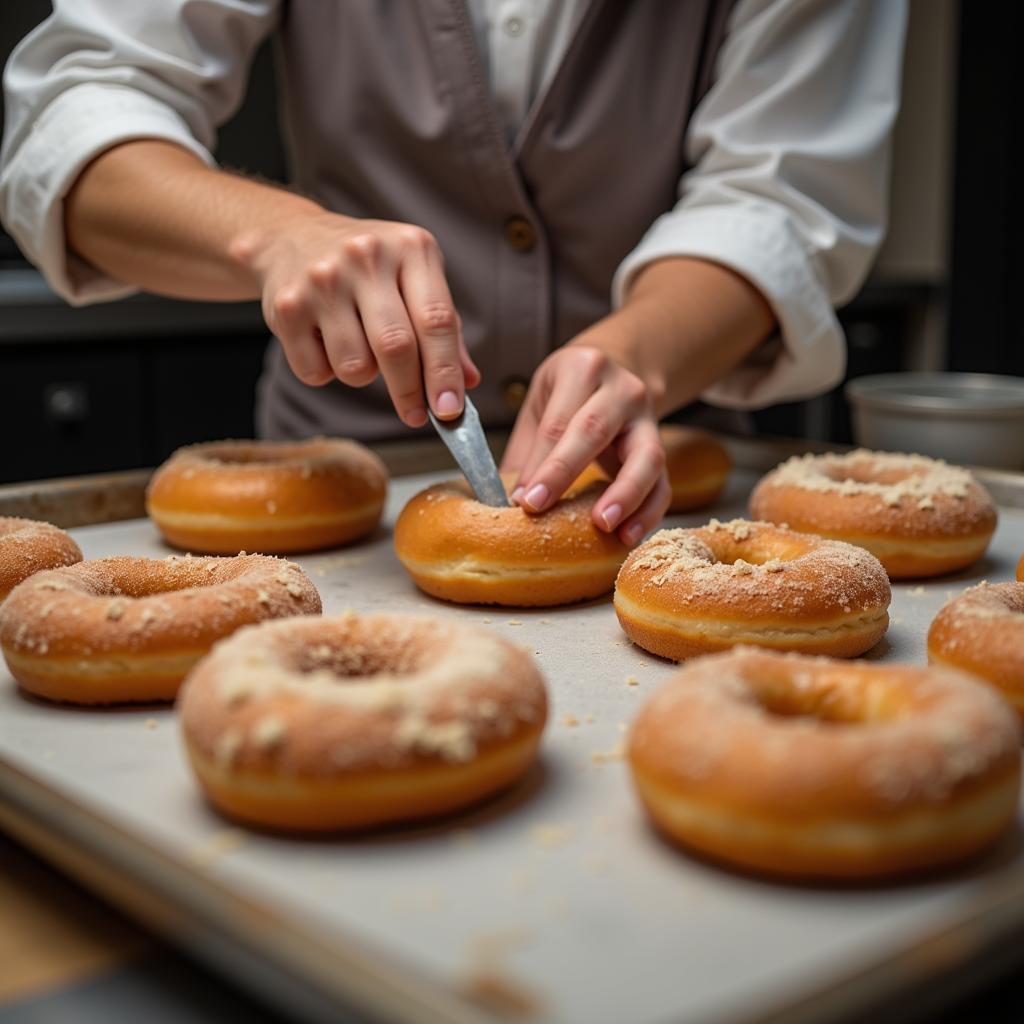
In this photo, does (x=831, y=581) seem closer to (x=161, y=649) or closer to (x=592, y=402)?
(x=592, y=402)

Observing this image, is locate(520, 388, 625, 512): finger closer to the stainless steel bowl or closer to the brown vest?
the brown vest

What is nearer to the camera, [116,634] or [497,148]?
[116,634]

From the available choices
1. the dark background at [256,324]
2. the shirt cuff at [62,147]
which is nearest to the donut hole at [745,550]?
the shirt cuff at [62,147]

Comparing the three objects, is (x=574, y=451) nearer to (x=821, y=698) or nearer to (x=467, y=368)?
(x=467, y=368)

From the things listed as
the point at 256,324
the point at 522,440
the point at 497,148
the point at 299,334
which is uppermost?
the point at 497,148

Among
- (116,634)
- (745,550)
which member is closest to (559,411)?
(745,550)

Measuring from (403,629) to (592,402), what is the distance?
1.76ft

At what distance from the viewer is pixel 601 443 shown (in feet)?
4.84

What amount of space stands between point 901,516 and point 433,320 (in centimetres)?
63

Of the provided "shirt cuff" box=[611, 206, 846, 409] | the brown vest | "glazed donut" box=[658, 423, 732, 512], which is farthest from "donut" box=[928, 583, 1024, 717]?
the brown vest

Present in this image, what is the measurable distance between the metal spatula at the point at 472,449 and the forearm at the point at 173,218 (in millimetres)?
318

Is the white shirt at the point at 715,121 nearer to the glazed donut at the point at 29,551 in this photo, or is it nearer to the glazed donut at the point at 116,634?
the glazed donut at the point at 29,551

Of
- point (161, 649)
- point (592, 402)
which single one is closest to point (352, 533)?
point (592, 402)

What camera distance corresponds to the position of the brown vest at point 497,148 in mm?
1944
